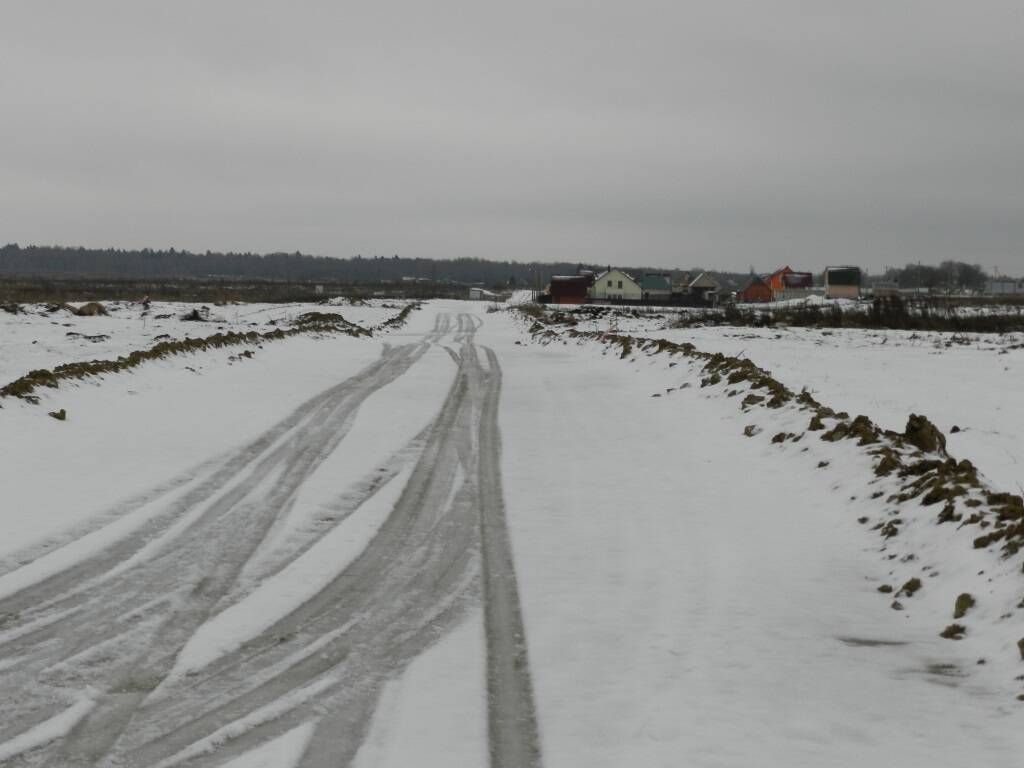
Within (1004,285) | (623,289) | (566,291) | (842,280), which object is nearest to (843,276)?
(842,280)

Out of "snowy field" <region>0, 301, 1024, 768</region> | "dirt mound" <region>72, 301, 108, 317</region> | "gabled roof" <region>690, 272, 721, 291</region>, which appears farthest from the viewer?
"gabled roof" <region>690, 272, 721, 291</region>

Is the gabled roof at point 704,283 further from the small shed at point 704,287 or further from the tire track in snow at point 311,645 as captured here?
the tire track in snow at point 311,645

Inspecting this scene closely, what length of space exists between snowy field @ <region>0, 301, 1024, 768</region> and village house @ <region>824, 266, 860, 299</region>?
10435 centimetres

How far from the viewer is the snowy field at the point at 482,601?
4168 mm

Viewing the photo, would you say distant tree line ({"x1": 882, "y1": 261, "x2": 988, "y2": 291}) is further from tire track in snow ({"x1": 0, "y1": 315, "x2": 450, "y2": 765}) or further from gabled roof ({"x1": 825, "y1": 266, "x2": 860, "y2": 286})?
tire track in snow ({"x1": 0, "y1": 315, "x2": 450, "y2": 765})

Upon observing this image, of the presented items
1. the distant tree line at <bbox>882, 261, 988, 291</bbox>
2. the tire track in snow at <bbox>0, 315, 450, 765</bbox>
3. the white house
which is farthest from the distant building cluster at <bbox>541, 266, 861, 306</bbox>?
the tire track in snow at <bbox>0, 315, 450, 765</bbox>

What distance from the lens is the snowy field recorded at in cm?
417

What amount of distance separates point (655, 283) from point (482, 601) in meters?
116

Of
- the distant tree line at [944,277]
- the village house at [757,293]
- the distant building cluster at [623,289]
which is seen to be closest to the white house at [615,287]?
the distant building cluster at [623,289]

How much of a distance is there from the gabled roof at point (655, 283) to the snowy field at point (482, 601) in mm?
106916

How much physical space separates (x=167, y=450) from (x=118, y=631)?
590 cm

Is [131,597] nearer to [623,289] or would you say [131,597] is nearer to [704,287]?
[623,289]

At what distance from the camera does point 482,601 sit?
19.5ft

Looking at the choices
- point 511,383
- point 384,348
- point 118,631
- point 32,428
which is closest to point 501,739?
point 118,631
